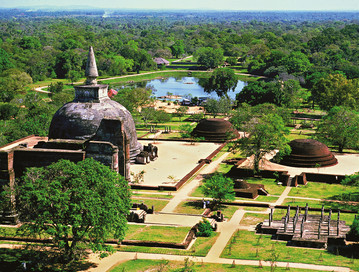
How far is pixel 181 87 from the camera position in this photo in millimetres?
138125

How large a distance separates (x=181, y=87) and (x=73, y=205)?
350ft

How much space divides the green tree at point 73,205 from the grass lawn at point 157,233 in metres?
4.15

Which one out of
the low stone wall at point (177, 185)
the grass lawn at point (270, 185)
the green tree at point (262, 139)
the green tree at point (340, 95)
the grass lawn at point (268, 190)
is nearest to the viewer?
the grass lawn at point (268, 190)

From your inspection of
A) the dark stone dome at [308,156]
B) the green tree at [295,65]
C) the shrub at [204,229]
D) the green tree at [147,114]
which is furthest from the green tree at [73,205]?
the green tree at [295,65]

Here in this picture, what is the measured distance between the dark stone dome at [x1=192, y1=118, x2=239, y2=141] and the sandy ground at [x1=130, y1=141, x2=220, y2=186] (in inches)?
88.1

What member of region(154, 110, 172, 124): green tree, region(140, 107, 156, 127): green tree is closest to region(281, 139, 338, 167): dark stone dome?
region(154, 110, 172, 124): green tree

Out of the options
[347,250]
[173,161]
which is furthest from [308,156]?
[347,250]

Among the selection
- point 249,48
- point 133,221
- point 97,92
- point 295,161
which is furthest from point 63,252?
point 249,48

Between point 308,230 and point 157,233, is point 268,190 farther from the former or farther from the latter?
point 157,233

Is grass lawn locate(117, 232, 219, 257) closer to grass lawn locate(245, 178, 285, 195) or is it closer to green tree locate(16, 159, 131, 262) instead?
green tree locate(16, 159, 131, 262)

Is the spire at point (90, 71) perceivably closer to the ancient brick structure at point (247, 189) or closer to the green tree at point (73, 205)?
the ancient brick structure at point (247, 189)

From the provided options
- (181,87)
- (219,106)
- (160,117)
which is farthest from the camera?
(181,87)

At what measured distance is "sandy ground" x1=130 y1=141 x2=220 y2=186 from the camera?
5528 cm

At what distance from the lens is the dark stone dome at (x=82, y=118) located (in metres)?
55.2
